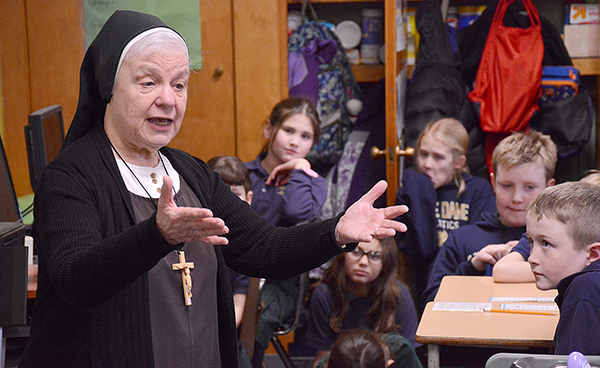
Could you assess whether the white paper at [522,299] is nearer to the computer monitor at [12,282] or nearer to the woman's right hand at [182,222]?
the woman's right hand at [182,222]

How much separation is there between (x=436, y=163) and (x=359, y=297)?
82 centimetres

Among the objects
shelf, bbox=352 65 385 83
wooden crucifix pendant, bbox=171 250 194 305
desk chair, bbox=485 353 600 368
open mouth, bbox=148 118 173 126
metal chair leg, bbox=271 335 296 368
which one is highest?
shelf, bbox=352 65 385 83

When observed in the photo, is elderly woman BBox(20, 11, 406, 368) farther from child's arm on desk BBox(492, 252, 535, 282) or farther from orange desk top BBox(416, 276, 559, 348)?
child's arm on desk BBox(492, 252, 535, 282)

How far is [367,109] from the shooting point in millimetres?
4070

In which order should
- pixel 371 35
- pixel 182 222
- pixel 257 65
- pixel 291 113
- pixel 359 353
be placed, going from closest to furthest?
pixel 182 222, pixel 359 353, pixel 291 113, pixel 257 65, pixel 371 35

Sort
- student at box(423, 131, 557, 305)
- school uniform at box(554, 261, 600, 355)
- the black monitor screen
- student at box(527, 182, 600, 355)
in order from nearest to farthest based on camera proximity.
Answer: school uniform at box(554, 261, 600, 355) < student at box(527, 182, 600, 355) < the black monitor screen < student at box(423, 131, 557, 305)

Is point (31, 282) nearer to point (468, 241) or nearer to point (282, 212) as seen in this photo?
point (282, 212)

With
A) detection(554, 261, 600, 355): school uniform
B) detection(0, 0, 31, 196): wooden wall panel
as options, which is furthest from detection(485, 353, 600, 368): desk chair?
detection(0, 0, 31, 196): wooden wall panel

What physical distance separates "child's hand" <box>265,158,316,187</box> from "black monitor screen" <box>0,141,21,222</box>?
1241mm

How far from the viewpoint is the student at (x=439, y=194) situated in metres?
3.44

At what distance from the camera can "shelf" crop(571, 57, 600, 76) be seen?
12.7 feet

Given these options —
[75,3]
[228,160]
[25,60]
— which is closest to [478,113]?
[228,160]

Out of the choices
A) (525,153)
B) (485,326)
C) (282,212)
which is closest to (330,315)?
(282,212)

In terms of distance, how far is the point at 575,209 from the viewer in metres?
1.84
